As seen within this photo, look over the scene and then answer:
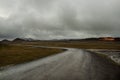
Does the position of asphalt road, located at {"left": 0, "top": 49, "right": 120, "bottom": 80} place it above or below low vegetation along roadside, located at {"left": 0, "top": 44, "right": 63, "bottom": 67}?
above

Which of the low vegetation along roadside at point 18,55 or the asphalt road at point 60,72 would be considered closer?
the asphalt road at point 60,72

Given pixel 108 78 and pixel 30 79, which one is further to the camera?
pixel 108 78

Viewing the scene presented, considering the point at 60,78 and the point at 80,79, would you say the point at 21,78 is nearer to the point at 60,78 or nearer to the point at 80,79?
the point at 60,78

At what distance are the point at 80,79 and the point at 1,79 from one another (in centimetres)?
591

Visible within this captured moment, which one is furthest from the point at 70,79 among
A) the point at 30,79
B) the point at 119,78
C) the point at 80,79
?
the point at 119,78

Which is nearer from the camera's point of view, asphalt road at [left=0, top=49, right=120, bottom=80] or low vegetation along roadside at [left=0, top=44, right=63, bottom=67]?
asphalt road at [left=0, top=49, right=120, bottom=80]

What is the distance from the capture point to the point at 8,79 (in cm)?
1142

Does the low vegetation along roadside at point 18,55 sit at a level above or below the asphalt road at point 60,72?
below

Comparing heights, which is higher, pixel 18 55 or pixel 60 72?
pixel 60 72

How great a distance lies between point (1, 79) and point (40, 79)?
290 cm

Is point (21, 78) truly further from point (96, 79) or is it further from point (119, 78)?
point (119, 78)

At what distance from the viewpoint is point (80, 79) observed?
39.0 feet

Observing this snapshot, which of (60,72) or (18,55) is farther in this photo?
(18,55)

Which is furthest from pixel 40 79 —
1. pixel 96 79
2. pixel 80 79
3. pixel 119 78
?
pixel 119 78
